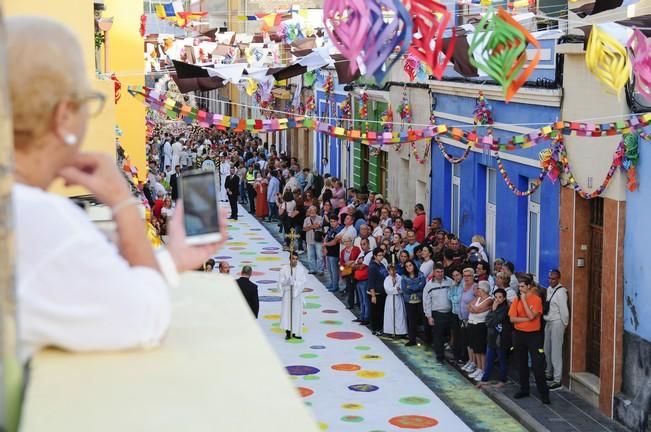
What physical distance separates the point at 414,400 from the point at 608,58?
513cm

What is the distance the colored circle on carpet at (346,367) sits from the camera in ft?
51.3

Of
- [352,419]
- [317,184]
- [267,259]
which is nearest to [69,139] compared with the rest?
[352,419]

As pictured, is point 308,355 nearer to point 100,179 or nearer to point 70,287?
point 100,179

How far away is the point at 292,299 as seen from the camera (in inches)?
684

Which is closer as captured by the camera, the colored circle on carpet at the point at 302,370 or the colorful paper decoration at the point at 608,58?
the colorful paper decoration at the point at 608,58

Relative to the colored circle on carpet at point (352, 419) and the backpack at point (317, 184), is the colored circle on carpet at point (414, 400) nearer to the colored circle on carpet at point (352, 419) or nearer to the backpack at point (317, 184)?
the colored circle on carpet at point (352, 419)

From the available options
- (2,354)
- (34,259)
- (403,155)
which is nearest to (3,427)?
(2,354)

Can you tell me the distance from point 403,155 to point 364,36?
51.3 feet

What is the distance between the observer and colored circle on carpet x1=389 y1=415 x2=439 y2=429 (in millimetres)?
12953

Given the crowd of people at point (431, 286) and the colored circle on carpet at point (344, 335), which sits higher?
the crowd of people at point (431, 286)

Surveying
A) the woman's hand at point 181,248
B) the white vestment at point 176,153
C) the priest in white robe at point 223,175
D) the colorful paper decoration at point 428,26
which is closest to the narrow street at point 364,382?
the colorful paper decoration at point 428,26

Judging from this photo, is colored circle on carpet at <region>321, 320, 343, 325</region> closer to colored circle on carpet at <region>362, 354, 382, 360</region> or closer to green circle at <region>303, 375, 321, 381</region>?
colored circle on carpet at <region>362, 354, 382, 360</region>

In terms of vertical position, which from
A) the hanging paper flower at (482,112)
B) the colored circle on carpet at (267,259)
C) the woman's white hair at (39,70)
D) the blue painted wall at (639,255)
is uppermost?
the woman's white hair at (39,70)

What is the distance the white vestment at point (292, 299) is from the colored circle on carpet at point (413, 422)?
433 cm
